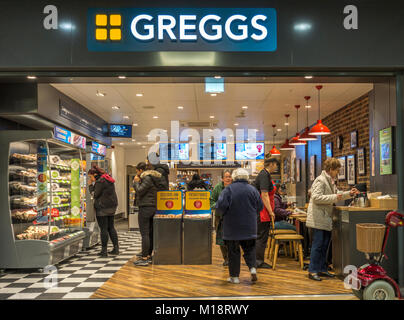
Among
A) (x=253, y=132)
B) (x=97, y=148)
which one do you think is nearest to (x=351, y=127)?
(x=253, y=132)

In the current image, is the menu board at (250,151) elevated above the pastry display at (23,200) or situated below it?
above

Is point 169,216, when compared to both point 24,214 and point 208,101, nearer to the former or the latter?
point 24,214

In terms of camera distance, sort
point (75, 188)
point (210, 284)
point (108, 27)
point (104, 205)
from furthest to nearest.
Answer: point (75, 188)
point (104, 205)
point (210, 284)
point (108, 27)

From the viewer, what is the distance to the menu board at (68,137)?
748 centimetres

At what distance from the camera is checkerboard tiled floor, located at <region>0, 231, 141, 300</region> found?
16.5ft

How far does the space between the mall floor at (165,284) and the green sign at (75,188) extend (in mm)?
1421

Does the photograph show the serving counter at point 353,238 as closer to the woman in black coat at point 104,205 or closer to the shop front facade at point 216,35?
the shop front facade at point 216,35

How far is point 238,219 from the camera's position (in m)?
5.13

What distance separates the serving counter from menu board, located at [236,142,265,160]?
8.33 meters

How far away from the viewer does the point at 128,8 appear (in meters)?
4.71

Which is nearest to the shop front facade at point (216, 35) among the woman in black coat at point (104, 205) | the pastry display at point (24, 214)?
the pastry display at point (24, 214)

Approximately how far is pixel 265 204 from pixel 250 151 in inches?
306

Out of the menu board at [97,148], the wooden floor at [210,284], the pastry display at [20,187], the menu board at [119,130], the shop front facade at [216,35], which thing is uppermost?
the shop front facade at [216,35]
